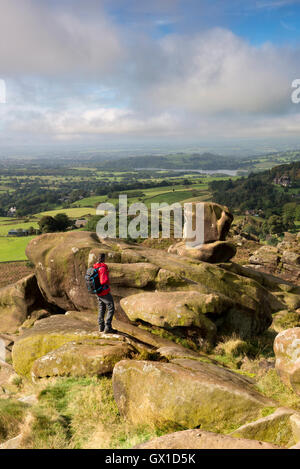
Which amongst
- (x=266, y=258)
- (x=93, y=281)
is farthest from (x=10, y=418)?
(x=266, y=258)

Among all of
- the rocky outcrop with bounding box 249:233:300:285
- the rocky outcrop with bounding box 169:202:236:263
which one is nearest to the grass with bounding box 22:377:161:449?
the rocky outcrop with bounding box 169:202:236:263

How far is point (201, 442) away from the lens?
6.33 metres

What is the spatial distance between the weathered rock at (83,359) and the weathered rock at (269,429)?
16.0 feet

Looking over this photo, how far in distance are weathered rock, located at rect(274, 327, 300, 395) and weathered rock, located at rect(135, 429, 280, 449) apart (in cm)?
410

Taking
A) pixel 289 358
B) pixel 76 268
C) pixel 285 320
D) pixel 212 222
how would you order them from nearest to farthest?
pixel 289 358, pixel 76 268, pixel 285 320, pixel 212 222

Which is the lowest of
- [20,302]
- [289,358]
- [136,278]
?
[20,302]

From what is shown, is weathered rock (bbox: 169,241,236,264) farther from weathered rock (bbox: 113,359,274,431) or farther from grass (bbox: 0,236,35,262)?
grass (bbox: 0,236,35,262)

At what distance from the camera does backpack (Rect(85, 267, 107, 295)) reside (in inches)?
505

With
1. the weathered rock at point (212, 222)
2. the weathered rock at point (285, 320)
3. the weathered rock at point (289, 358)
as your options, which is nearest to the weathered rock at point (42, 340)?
the weathered rock at point (289, 358)

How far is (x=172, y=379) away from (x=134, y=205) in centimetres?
15970

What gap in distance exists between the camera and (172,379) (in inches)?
345

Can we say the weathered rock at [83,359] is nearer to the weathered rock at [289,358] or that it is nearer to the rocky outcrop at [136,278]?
the weathered rock at [289,358]

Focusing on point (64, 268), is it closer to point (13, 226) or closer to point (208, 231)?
point (208, 231)

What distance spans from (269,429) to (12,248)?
354ft
